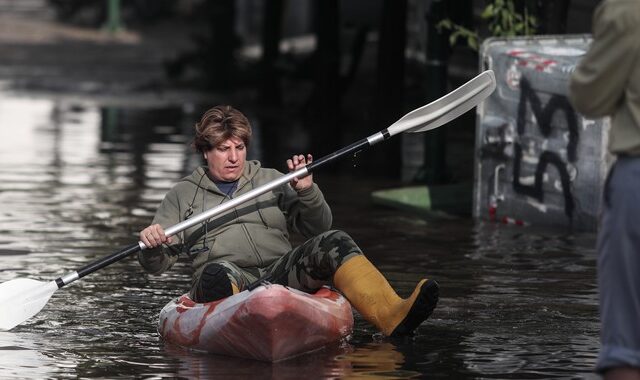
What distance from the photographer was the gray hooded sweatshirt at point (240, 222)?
25.4 feet

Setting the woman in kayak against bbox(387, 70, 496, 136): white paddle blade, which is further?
bbox(387, 70, 496, 136): white paddle blade

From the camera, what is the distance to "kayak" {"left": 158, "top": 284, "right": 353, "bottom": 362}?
7.02 m

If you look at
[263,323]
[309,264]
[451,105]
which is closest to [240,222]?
[309,264]

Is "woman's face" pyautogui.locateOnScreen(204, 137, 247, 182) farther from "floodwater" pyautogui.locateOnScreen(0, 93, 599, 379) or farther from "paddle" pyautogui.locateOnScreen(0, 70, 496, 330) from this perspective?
"floodwater" pyautogui.locateOnScreen(0, 93, 599, 379)

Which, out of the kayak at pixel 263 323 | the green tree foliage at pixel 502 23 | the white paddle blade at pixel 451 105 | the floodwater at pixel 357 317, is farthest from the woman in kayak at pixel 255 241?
the green tree foliage at pixel 502 23

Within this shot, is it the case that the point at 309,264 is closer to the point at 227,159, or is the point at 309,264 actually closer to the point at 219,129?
the point at 227,159

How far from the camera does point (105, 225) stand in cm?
1177

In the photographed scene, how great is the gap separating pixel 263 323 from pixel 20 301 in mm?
1369

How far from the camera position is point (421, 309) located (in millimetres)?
7457

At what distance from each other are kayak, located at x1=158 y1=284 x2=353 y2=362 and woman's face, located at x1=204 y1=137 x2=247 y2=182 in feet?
1.89

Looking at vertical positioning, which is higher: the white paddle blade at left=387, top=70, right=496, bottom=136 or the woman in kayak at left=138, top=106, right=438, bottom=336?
the white paddle blade at left=387, top=70, right=496, bottom=136

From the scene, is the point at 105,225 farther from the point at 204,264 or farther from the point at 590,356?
the point at 590,356

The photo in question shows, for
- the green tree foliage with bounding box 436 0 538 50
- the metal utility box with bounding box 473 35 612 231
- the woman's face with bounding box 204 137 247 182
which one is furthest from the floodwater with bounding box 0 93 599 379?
the green tree foliage with bounding box 436 0 538 50

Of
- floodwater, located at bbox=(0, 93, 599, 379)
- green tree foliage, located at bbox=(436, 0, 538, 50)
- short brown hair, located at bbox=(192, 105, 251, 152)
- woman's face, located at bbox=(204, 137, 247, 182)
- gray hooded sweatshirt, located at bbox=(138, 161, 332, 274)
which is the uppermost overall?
green tree foliage, located at bbox=(436, 0, 538, 50)
